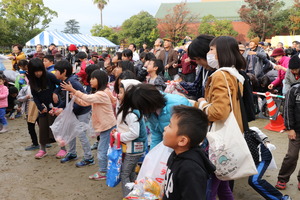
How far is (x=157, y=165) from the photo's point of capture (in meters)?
2.30

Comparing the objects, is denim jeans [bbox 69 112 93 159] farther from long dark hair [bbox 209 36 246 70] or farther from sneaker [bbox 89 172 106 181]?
long dark hair [bbox 209 36 246 70]

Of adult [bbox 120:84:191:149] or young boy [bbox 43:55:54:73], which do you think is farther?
young boy [bbox 43:55:54:73]

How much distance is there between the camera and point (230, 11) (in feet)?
188

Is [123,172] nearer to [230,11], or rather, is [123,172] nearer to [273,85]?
[273,85]

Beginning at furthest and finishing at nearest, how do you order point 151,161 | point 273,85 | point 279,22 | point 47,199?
A: point 279,22 → point 273,85 → point 47,199 → point 151,161

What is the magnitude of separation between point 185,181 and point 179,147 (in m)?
0.24

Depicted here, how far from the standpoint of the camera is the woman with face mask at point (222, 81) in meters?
2.26

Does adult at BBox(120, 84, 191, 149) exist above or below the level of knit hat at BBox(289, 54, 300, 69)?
below

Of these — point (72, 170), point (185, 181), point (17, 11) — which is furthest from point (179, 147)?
point (17, 11)

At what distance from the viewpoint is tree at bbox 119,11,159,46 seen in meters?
44.5

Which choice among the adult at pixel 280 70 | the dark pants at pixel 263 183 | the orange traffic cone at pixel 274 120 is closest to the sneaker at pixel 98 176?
the dark pants at pixel 263 183

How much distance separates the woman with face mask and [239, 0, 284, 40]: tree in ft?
137

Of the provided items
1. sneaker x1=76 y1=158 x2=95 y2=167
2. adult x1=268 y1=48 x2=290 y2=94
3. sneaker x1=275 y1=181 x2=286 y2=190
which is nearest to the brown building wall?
adult x1=268 y1=48 x2=290 y2=94

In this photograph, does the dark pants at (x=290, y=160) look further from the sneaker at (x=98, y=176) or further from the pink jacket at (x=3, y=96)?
the pink jacket at (x=3, y=96)
